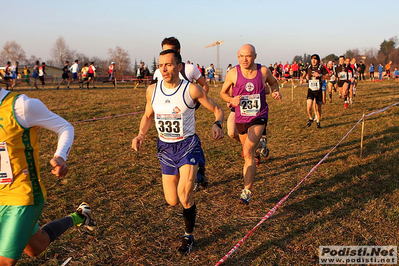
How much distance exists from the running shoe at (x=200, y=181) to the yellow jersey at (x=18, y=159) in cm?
298

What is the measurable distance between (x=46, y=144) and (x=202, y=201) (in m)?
6.02

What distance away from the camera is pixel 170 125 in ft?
12.1

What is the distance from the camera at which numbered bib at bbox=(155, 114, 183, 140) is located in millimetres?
3656

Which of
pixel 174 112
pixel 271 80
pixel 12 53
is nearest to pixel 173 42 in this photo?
pixel 271 80

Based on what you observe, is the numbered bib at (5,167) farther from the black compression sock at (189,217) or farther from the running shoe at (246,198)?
the running shoe at (246,198)

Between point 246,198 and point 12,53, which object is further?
point 12,53

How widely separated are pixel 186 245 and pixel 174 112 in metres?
1.59

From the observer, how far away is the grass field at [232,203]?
3.73 meters

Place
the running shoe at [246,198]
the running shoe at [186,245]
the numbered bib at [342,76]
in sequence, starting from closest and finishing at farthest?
the running shoe at [186,245] < the running shoe at [246,198] < the numbered bib at [342,76]

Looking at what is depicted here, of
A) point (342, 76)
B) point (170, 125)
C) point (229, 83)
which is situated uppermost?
point (342, 76)

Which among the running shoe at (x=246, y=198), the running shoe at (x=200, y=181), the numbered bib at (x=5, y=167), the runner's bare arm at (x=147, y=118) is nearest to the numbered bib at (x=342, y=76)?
the running shoe at (x=200, y=181)

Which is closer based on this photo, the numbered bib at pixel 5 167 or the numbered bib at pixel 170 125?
the numbered bib at pixel 5 167

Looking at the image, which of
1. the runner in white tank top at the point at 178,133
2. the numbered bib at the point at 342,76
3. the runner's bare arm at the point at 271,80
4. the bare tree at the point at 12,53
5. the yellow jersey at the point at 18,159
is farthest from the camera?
the bare tree at the point at 12,53

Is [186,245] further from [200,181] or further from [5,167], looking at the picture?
[5,167]
